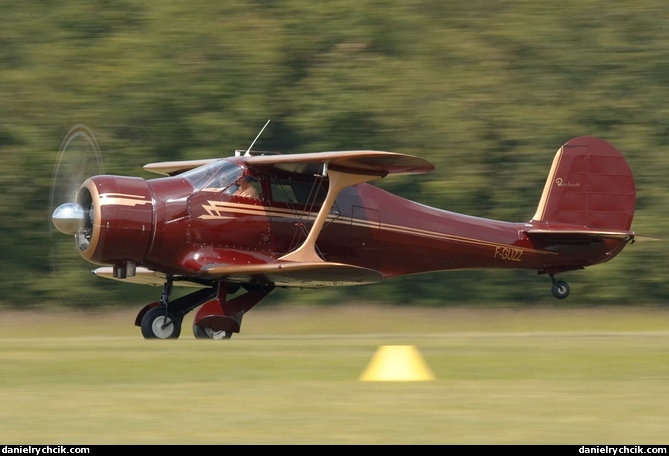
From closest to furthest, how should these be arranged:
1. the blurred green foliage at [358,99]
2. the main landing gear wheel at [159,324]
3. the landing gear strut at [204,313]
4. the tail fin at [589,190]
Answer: the landing gear strut at [204,313] < the main landing gear wheel at [159,324] < the tail fin at [589,190] < the blurred green foliage at [358,99]

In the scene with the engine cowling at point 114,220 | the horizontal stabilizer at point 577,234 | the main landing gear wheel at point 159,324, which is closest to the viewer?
the engine cowling at point 114,220

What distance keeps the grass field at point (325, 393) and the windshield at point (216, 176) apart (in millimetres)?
2053

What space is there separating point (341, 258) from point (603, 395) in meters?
6.86

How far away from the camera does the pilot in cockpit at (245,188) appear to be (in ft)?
44.4

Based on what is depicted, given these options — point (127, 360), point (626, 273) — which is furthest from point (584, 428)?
point (626, 273)

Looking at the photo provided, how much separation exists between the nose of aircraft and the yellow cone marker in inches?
205

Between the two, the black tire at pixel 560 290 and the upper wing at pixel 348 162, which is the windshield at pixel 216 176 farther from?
the black tire at pixel 560 290

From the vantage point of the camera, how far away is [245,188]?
13.6 m

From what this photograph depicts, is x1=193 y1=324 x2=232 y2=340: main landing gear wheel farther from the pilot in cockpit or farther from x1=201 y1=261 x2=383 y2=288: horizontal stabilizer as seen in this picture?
the pilot in cockpit

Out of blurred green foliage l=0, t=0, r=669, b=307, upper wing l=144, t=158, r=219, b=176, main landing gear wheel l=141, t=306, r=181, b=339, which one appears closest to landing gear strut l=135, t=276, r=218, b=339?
main landing gear wheel l=141, t=306, r=181, b=339

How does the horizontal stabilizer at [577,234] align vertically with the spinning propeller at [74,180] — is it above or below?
below

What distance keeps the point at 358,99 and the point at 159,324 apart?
7.67m

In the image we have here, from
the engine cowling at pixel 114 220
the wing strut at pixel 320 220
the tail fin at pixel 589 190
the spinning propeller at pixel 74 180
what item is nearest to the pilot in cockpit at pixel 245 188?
the wing strut at pixel 320 220

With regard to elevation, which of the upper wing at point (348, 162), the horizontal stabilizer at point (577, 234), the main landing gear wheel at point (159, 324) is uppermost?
the upper wing at point (348, 162)
